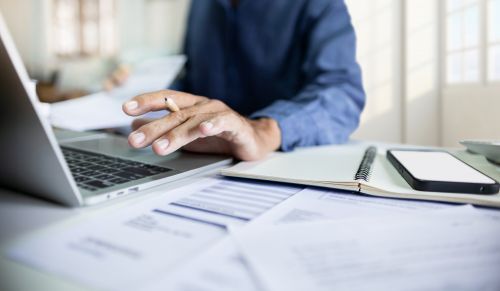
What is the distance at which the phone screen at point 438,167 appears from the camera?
25 cm

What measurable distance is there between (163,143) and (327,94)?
0.98 ft

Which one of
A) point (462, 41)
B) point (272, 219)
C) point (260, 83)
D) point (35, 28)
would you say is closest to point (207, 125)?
point (272, 219)

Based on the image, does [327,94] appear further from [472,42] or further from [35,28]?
[35,28]

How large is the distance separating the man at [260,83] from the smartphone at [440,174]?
5.7 inches

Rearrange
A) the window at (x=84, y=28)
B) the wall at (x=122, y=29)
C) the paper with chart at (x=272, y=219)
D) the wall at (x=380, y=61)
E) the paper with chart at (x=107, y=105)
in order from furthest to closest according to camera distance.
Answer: the window at (x=84, y=28) → the wall at (x=122, y=29) → the paper with chart at (x=107, y=105) → the wall at (x=380, y=61) → the paper with chart at (x=272, y=219)

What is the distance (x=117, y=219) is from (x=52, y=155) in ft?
0.18

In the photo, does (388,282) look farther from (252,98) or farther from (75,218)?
(252,98)

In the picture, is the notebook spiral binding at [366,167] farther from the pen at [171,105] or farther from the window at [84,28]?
the window at [84,28]

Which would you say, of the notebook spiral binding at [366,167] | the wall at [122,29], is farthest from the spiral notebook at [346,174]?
the wall at [122,29]

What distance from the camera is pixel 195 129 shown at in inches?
12.5

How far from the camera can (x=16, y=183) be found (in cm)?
27

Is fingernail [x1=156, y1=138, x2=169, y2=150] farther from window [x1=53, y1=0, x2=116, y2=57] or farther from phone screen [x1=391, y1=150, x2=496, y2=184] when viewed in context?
window [x1=53, y1=0, x2=116, y2=57]

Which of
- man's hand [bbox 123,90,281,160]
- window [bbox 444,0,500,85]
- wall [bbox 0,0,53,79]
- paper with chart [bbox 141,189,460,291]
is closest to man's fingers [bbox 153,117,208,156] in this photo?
man's hand [bbox 123,90,281,160]

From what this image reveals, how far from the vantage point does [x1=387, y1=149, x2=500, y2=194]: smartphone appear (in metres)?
0.24
